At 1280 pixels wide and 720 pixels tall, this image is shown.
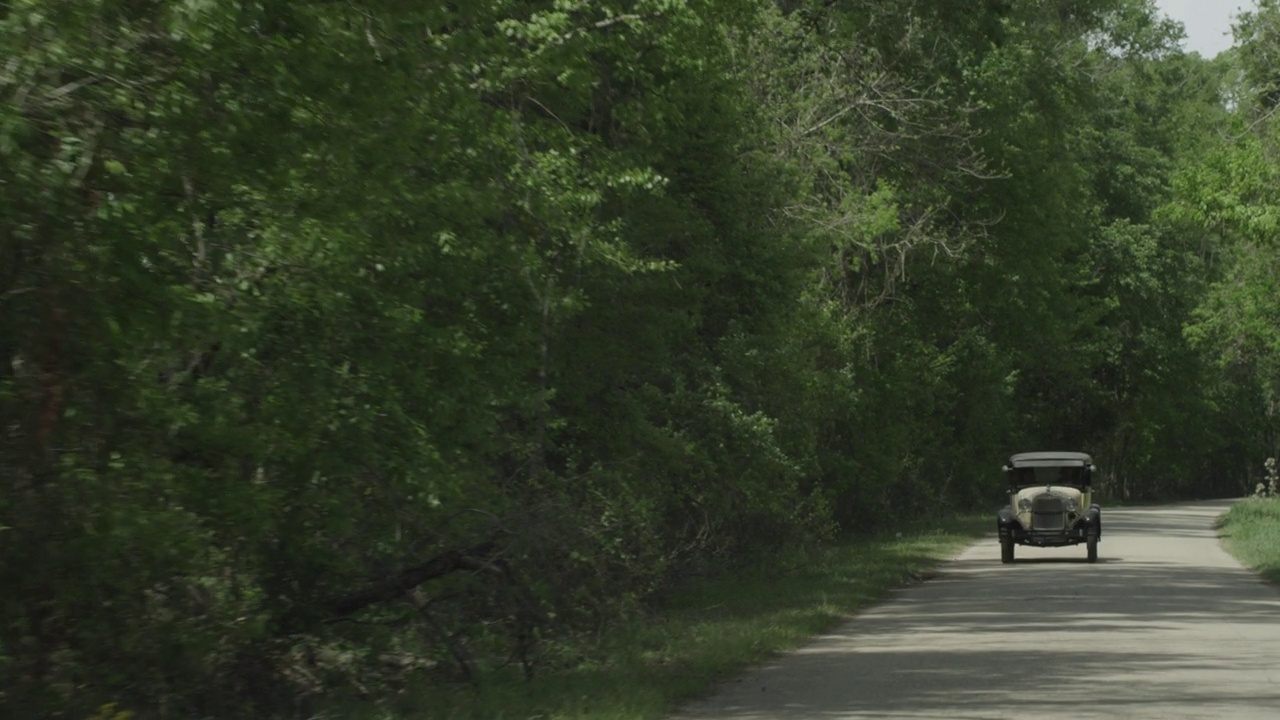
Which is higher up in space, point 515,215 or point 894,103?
point 894,103

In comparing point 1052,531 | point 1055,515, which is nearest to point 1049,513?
point 1055,515

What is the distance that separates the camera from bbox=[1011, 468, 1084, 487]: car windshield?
34844 millimetres

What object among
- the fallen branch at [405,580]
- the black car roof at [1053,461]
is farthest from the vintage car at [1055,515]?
the fallen branch at [405,580]

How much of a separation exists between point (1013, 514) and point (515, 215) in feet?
58.5

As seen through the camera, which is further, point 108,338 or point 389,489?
point 389,489

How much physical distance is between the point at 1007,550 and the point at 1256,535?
34.5ft

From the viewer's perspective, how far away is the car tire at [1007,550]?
1313 inches

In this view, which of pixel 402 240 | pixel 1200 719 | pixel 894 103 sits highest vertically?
pixel 894 103

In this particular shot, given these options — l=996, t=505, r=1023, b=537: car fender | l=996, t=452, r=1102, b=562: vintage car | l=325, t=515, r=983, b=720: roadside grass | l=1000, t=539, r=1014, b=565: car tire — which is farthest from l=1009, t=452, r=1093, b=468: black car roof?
l=325, t=515, r=983, b=720: roadside grass

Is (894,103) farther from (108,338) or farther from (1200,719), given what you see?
(108,338)

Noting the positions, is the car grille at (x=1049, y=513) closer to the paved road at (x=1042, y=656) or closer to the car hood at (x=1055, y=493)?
the car hood at (x=1055, y=493)

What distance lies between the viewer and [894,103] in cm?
3512

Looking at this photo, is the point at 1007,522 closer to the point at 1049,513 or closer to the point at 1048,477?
the point at 1049,513

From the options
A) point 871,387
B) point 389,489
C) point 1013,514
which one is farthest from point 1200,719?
point 871,387
